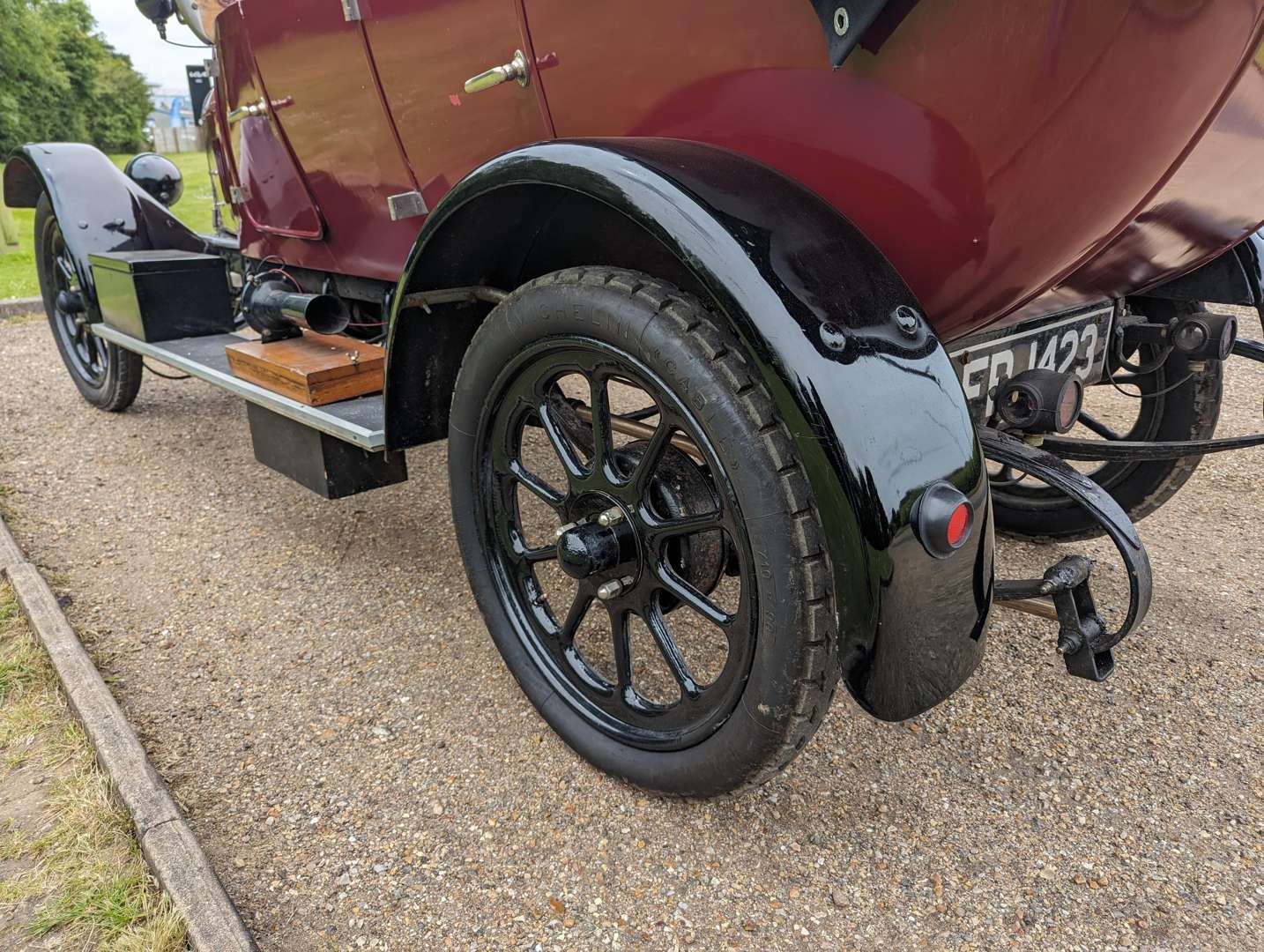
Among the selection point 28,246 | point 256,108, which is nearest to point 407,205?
point 256,108

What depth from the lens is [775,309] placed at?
1.29 m

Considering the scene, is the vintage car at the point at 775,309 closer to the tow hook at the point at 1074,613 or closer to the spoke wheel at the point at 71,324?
the tow hook at the point at 1074,613

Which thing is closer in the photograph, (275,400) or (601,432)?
(601,432)

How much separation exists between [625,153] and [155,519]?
2693 mm

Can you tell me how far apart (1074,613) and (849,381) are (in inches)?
28.2

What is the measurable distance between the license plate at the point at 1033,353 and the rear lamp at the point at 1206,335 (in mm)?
242

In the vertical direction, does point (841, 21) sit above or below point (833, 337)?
above

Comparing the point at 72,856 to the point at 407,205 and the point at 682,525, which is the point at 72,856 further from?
the point at 407,205

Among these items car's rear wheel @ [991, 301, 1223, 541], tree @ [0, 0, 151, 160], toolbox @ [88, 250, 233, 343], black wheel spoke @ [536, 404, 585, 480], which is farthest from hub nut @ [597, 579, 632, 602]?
tree @ [0, 0, 151, 160]

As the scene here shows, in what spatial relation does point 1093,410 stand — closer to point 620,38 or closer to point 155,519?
point 620,38

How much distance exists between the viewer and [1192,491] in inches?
136

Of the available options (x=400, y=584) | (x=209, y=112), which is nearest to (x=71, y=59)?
(x=209, y=112)

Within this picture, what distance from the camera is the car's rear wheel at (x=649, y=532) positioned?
1369 mm

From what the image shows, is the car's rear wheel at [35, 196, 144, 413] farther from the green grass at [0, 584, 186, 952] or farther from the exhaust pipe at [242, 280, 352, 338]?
the green grass at [0, 584, 186, 952]
